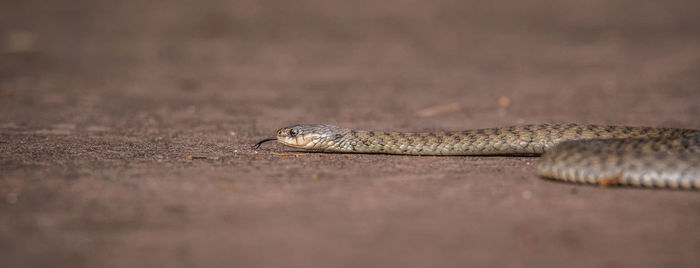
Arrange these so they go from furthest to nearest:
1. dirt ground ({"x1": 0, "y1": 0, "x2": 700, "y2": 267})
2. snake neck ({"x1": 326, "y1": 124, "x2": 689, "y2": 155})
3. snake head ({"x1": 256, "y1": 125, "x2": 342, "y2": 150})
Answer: snake head ({"x1": 256, "y1": 125, "x2": 342, "y2": 150}) < snake neck ({"x1": 326, "y1": 124, "x2": 689, "y2": 155}) < dirt ground ({"x1": 0, "y1": 0, "x2": 700, "y2": 267})

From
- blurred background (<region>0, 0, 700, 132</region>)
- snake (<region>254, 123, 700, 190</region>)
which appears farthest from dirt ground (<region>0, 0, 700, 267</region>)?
snake (<region>254, 123, 700, 190</region>)

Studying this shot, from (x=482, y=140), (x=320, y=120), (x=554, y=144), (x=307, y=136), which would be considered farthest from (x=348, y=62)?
(x=554, y=144)

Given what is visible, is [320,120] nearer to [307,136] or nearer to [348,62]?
[307,136]

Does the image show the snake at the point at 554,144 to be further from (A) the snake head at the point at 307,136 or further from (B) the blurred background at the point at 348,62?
(B) the blurred background at the point at 348,62

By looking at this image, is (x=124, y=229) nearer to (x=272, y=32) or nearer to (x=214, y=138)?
(x=214, y=138)

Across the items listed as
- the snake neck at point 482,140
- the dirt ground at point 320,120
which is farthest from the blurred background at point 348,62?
the snake neck at point 482,140

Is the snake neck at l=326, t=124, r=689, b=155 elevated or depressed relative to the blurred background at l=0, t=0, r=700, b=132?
depressed

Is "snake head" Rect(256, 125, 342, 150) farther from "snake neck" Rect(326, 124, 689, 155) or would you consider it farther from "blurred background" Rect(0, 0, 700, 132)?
"blurred background" Rect(0, 0, 700, 132)
